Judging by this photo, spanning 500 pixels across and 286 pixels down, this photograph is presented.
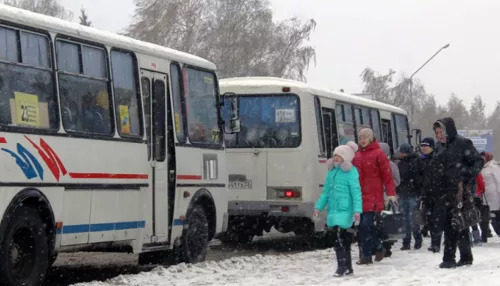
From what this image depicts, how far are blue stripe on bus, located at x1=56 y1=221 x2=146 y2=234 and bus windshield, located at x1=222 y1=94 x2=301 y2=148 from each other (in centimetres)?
578

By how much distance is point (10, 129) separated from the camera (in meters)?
9.98

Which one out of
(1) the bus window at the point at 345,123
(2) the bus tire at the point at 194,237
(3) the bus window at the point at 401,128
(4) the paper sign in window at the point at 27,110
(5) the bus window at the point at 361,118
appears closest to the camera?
(4) the paper sign in window at the point at 27,110

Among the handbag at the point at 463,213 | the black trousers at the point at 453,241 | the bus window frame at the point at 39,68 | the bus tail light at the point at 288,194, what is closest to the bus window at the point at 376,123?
the bus tail light at the point at 288,194

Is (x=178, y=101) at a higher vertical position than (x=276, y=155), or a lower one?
higher

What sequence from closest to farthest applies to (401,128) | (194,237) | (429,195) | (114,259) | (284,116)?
(194,237) < (429,195) < (114,259) < (284,116) < (401,128)

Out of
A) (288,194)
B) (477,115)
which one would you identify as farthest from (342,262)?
(477,115)

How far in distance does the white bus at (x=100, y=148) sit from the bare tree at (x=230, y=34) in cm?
4089

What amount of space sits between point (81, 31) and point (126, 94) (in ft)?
4.36

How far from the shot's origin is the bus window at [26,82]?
33.1 ft

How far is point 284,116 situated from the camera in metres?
18.4

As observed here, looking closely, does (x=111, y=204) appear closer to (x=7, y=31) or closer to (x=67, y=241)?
(x=67, y=241)

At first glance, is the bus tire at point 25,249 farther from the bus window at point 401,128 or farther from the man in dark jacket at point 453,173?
the bus window at point 401,128

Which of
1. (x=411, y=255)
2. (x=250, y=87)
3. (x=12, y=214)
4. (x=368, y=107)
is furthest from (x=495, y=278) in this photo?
(x=368, y=107)

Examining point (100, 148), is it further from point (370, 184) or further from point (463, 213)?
point (463, 213)
